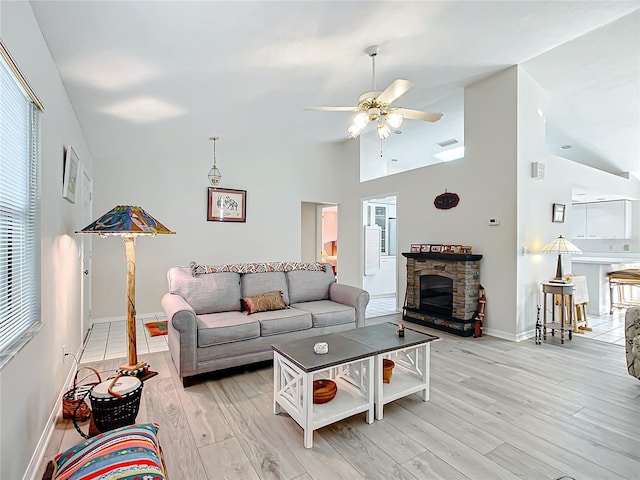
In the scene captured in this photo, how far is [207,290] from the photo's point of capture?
3502 millimetres

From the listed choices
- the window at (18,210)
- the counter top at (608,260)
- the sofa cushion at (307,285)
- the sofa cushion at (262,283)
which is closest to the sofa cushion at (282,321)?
the sofa cushion at (262,283)

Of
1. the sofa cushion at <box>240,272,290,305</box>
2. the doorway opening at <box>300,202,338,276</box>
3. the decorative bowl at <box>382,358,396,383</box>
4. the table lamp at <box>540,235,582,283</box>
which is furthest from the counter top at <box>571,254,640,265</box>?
the sofa cushion at <box>240,272,290,305</box>

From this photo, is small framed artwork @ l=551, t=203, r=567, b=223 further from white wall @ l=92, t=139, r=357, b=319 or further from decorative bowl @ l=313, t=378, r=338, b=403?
decorative bowl @ l=313, t=378, r=338, b=403

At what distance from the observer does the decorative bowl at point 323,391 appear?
2240 millimetres

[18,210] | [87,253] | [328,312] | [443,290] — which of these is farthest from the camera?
[443,290]

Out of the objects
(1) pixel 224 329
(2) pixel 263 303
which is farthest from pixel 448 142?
(1) pixel 224 329

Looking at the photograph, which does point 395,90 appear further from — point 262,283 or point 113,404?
point 113,404

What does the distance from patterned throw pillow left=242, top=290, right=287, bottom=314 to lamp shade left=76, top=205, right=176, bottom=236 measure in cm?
114

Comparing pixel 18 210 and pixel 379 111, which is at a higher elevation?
pixel 379 111

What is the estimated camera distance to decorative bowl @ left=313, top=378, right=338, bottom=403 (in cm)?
224

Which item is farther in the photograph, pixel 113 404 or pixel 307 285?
pixel 307 285

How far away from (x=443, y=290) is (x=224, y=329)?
311cm

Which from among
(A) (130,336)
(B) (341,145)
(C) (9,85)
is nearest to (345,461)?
(A) (130,336)

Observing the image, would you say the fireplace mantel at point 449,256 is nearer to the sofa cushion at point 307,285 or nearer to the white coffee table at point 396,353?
the sofa cushion at point 307,285
